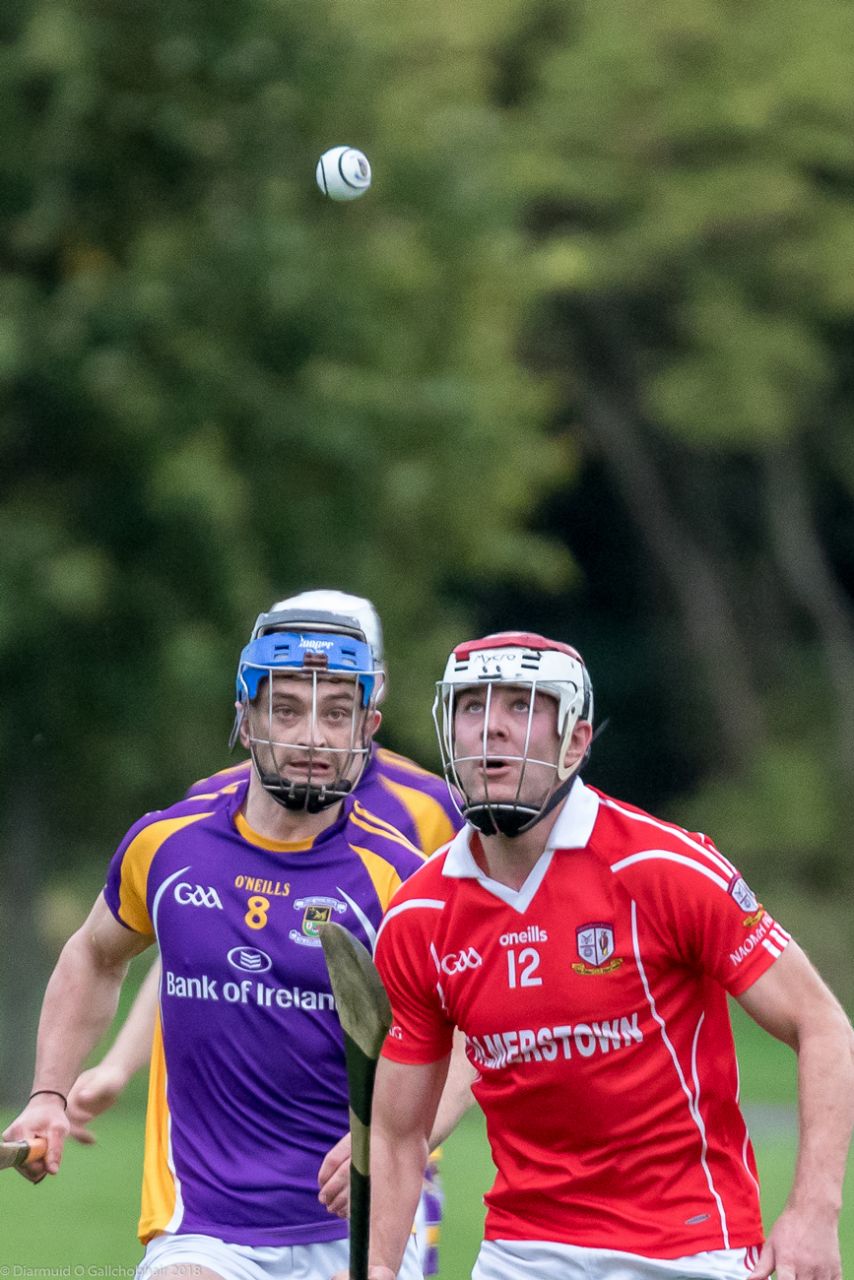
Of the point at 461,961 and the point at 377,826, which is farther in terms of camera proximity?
the point at 377,826

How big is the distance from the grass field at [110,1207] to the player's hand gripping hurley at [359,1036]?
507 cm

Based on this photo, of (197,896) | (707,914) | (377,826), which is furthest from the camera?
(377,826)

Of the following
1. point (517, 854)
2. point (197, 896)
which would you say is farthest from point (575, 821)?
point (197, 896)

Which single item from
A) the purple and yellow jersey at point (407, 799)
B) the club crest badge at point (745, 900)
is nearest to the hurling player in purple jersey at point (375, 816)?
the purple and yellow jersey at point (407, 799)

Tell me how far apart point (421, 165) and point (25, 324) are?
311cm

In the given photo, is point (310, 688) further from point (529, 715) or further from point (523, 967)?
point (523, 967)

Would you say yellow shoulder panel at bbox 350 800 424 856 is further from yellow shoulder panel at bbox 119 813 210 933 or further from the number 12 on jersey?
the number 12 on jersey

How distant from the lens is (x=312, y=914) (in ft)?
17.1

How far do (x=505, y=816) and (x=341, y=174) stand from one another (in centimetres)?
492

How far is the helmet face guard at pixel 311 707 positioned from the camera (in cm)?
515

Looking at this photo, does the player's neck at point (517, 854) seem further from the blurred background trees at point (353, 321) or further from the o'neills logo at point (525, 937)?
the blurred background trees at point (353, 321)


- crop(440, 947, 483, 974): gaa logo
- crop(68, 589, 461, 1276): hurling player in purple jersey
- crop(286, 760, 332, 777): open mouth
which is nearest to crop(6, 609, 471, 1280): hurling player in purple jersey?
crop(286, 760, 332, 777): open mouth

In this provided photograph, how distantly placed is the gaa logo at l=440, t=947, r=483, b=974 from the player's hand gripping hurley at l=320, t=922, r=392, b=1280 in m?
0.47

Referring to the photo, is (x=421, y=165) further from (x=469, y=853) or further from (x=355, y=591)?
(x=469, y=853)
